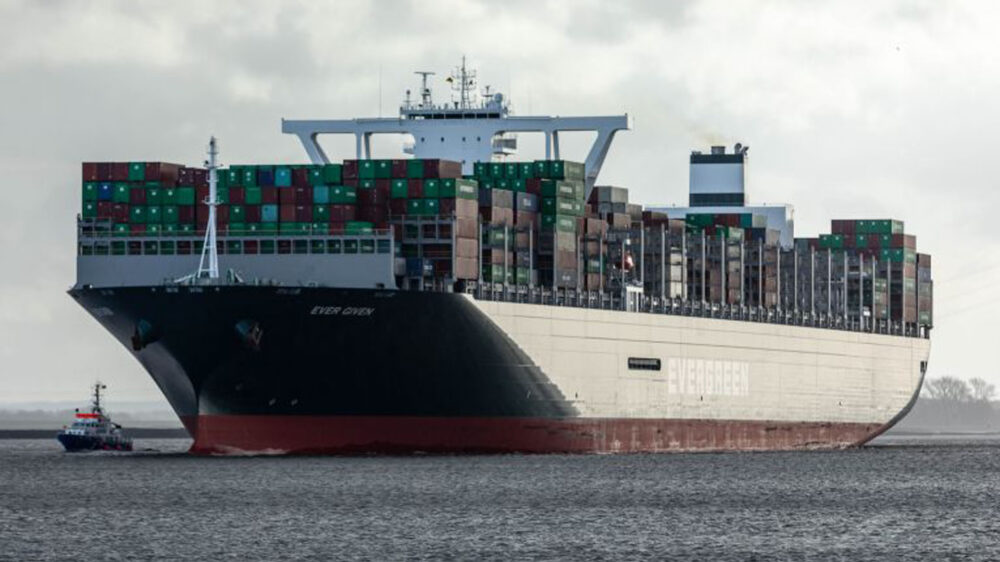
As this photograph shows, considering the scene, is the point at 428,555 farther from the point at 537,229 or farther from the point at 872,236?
the point at 872,236

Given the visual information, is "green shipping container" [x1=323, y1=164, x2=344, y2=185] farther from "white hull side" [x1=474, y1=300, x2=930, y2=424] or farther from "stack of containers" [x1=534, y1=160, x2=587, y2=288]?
"stack of containers" [x1=534, y1=160, x2=587, y2=288]

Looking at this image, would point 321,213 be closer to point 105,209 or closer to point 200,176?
point 200,176

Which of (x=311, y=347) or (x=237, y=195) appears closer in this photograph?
(x=311, y=347)

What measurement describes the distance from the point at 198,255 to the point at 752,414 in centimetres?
3090

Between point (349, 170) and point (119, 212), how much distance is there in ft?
26.9

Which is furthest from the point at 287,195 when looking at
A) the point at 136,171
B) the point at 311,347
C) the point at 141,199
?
the point at 136,171

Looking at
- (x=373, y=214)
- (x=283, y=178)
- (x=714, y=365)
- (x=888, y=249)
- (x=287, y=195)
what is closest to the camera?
(x=287, y=195)

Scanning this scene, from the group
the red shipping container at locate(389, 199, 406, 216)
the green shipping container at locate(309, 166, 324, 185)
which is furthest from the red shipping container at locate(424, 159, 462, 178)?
the green shipping container at locate(309, 166, 324, 185)

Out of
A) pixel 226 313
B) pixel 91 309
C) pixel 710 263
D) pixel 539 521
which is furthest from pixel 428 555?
pixel 710 263

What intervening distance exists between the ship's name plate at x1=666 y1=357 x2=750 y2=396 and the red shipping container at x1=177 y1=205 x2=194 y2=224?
22.6 meters

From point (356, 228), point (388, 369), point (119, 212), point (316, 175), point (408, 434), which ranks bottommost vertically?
point (408, 434)

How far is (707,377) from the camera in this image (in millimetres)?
97688

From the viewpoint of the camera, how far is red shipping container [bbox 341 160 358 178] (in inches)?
3191

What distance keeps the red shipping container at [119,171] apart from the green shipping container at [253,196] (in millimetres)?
4865
